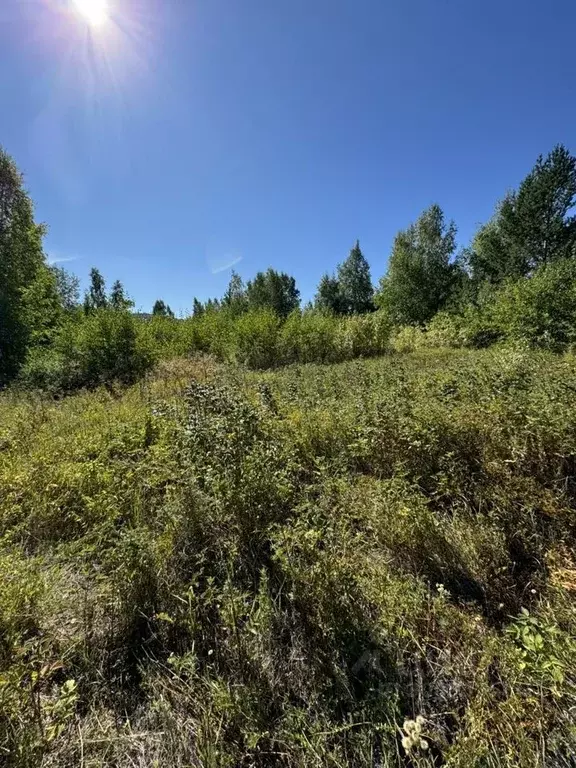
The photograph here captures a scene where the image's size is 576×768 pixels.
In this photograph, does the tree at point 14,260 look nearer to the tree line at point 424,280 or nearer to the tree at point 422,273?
the tree line at point 424,280

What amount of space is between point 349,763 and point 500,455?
2.26 meters

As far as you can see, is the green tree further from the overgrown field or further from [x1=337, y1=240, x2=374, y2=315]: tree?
[x1=337, y1=240, x2=374, y2=315]: tree

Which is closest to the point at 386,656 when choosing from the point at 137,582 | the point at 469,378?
the point at 137,582

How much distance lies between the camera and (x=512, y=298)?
10453mm

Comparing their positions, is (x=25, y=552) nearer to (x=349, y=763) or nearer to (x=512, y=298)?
(x=349, y=763)

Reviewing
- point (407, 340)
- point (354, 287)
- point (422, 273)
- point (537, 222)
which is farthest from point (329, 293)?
point (407, 340)

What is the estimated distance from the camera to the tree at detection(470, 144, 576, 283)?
1725 cm

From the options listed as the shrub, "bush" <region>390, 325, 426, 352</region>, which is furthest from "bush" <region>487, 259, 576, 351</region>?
the shrub

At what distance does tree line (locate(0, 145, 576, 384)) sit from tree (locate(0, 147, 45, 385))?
31mm

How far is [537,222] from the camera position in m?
18.0

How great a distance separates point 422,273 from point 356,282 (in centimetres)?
1019

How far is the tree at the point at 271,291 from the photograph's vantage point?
111 feet

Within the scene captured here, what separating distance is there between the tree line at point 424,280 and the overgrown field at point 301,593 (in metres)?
7.88

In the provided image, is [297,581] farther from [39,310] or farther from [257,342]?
[39,310]
